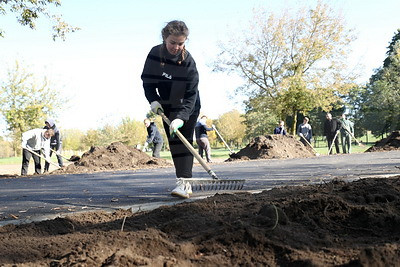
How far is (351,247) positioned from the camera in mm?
2275

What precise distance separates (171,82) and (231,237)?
294 centimetres

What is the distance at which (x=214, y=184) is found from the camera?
17.2 ft

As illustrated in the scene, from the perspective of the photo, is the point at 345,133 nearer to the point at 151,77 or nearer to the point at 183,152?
the point at 183,152

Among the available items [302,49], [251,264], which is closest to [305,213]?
[251,264]

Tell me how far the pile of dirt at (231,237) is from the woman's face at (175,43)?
205cm

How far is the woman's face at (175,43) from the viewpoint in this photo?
15.2ft

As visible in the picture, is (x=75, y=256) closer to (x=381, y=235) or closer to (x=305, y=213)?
(x=305, y=213)

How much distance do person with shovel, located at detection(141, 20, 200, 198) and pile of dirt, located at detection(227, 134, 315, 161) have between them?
1299 cm

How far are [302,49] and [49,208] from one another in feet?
92.1

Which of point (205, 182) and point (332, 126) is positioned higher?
point (332, 126)

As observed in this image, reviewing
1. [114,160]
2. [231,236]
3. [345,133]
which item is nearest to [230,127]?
[345,133]

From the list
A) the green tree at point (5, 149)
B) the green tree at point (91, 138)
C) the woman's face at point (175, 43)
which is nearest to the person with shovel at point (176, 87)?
the woman's face at point (175, 43)

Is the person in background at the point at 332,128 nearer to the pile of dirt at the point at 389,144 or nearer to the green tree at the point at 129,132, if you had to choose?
the pile of dirt at the point at 389,144

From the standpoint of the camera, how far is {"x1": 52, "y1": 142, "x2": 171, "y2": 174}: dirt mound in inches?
572
